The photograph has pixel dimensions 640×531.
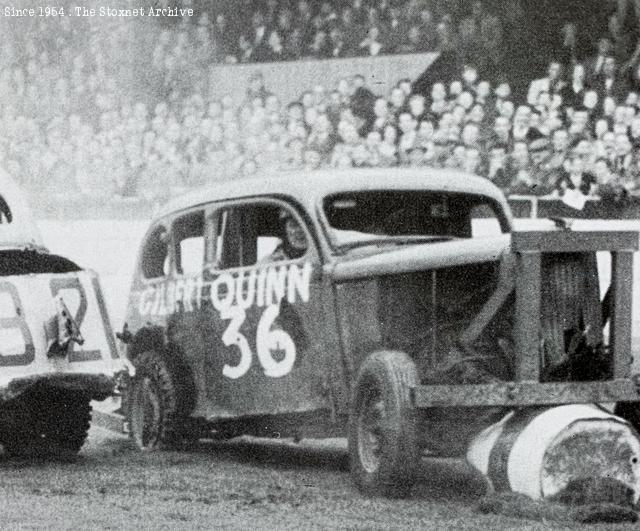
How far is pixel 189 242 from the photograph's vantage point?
31.9ft

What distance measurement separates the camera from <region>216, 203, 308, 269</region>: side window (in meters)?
8.48

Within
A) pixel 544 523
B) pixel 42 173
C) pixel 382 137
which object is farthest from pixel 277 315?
pixel 42 173

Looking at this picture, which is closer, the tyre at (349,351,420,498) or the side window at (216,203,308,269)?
the tyre at (349,351,420,498)

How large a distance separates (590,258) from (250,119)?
30.4 ft

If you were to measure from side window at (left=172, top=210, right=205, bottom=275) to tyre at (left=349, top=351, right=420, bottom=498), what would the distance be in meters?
2.28

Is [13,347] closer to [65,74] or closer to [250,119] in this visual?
[250,119]

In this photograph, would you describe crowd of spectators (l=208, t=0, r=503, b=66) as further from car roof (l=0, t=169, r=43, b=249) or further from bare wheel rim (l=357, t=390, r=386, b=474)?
bare wheel rim (l=357, t=390, r=386, b=474)

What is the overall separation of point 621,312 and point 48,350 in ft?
9.84

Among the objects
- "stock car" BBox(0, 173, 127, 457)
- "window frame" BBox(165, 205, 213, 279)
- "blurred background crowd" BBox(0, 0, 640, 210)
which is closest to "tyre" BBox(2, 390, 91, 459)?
"stock car" BBox(0, 173, 127, 457)

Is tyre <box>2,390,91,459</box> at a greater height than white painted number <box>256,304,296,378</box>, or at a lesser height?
lesser

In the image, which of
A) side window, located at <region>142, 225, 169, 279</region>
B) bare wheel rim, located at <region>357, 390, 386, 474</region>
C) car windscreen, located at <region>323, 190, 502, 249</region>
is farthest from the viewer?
side window, located at <region>142, 225, 169, 279</region>

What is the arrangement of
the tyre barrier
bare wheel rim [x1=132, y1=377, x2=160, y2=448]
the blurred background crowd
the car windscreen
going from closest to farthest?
the tyre barrier
the car windscreen
bare wheel rim [x1=132, y1=377, x2=160, y2=448]
the blurred background crowd

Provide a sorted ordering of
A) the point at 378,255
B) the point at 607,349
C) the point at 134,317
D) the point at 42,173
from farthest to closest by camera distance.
A: 1. the point at 42,173
2. the point at 134,317
3. the point at 378,255
4. the point at 607,349

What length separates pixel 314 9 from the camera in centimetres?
1625
